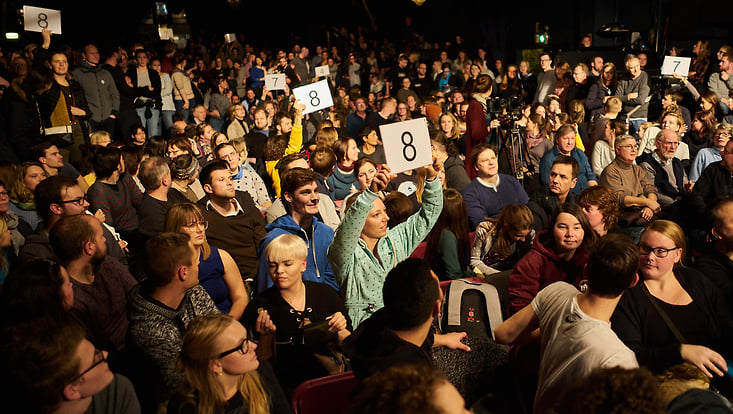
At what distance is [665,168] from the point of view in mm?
5789

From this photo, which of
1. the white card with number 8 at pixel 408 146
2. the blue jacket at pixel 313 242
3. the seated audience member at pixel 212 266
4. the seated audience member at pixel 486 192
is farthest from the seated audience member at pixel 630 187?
the seated audience member at pixel 212 266

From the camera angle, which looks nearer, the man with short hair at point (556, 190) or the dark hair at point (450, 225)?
the dark hair at point (450, 225)

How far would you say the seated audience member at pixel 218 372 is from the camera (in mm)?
2051

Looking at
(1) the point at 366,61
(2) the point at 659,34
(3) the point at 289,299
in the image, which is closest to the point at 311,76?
(1) the point at 366,61

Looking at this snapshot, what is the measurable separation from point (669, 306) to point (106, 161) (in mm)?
3979

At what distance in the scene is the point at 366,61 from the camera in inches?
597

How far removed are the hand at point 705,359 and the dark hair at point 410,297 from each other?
3.42 feet

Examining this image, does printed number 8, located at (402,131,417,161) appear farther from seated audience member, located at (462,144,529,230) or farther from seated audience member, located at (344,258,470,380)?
seated audience member, located at (344,258,470,380)

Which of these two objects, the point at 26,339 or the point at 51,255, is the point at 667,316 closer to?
the point at 26,339

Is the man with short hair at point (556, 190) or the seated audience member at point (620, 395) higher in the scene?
the man with short hair at point (556, 190)

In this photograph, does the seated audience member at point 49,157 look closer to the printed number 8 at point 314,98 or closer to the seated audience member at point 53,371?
the printed number 8 at point 314,98

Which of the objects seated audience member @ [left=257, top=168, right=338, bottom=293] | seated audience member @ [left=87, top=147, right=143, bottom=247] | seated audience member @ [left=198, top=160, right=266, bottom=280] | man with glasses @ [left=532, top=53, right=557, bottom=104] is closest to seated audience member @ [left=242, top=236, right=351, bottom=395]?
seated audience member @ [left=257, top=168, right=338, bottom=293]

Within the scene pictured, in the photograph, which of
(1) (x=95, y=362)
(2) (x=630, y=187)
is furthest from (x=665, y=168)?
(1) (x=95, y=362)

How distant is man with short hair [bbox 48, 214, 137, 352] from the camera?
2.93 meters
